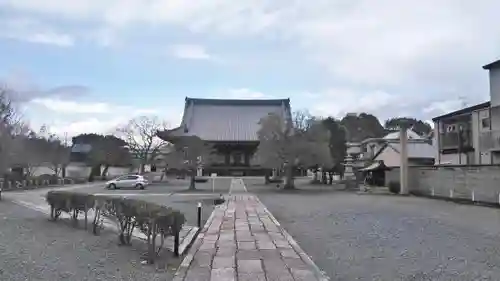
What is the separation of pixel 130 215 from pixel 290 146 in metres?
22.6

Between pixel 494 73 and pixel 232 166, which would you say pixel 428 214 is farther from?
pixel 232 166

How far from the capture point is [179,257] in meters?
7.97

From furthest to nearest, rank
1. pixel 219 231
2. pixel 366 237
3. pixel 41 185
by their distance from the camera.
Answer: pixel 41 185
pixel 219 231
pixel 366 237

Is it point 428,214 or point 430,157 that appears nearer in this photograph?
point 428,214

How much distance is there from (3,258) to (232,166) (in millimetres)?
44949

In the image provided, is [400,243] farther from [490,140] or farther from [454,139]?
[454,139]

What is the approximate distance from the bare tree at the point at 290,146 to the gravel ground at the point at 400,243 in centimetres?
1403

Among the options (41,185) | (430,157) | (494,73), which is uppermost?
(494,73)

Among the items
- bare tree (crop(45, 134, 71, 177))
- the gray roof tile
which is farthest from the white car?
the gray roof tile

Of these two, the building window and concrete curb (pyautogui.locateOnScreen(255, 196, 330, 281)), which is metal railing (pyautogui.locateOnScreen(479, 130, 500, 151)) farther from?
concrete curb (pyautogui.locateOnScreen(255, 196, 330, 281))

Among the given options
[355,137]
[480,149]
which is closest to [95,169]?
[355,137]

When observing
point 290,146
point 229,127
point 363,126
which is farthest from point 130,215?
point 363,126

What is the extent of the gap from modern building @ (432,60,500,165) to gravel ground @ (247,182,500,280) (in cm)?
1231

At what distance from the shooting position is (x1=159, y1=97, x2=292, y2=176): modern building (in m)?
52.5
